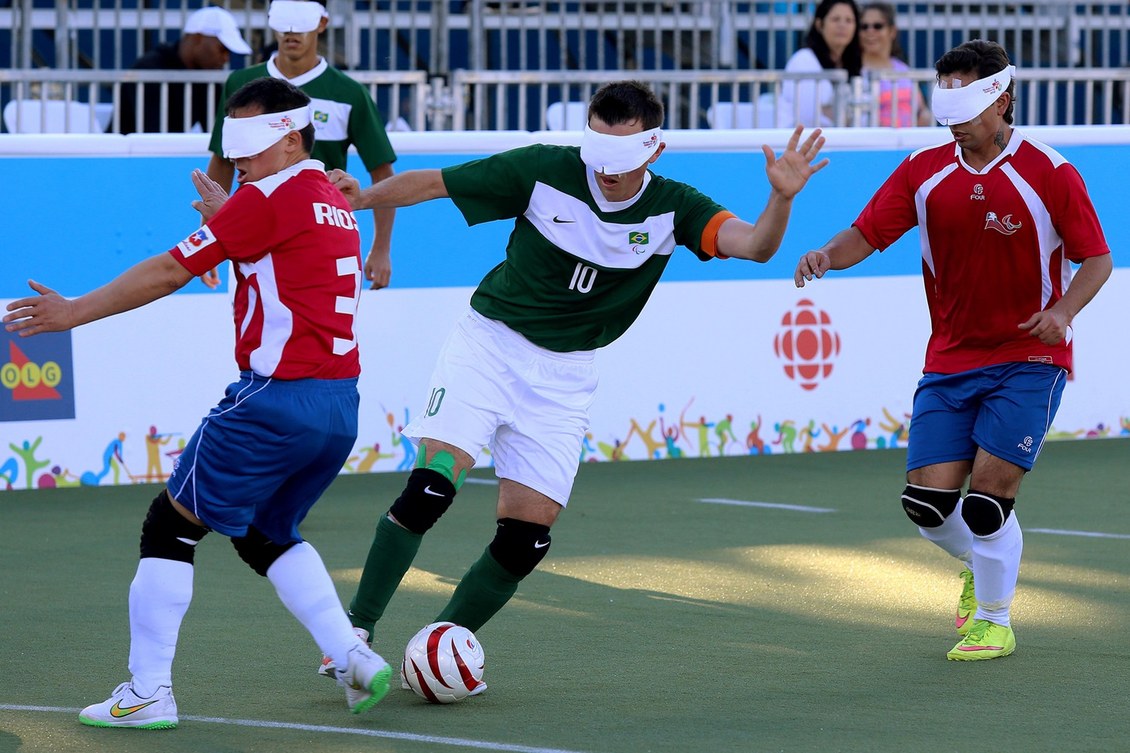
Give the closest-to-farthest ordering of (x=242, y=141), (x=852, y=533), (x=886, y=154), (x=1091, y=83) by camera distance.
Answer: (x=242, y=141) → (x=852, y=533) → (x=886, y=154) → (x=1091, y=83)

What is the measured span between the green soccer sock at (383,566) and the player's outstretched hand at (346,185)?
99cm

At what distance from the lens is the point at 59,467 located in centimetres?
1029

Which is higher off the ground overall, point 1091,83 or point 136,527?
point 1091,83

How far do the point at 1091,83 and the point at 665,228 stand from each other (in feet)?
28.2

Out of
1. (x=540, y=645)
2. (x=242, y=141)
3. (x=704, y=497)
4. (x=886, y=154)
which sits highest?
(x=242, y=141)

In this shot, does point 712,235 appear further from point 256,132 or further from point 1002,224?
point 256,132

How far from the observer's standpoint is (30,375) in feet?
33.2

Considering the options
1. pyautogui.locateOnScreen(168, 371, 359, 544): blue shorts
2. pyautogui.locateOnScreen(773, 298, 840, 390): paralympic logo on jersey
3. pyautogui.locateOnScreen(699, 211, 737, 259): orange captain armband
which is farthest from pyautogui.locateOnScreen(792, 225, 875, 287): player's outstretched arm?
pyautogui.locateOnScreen(773, 298, 840, 390): paralympic logo on jersey

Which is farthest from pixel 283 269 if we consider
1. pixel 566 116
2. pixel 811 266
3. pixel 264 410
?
pixel 566 116

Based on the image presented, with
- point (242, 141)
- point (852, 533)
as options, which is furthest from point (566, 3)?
point (242, 141)

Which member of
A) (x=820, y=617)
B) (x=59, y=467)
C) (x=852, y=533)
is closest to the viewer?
(x=820, y=617)

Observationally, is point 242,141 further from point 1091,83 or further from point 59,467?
point 1091,83

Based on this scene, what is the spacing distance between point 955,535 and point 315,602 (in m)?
2.44

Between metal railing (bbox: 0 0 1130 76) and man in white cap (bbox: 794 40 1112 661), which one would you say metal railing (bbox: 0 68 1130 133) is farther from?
man in white cap (bbox: 794 40 1112 661)
